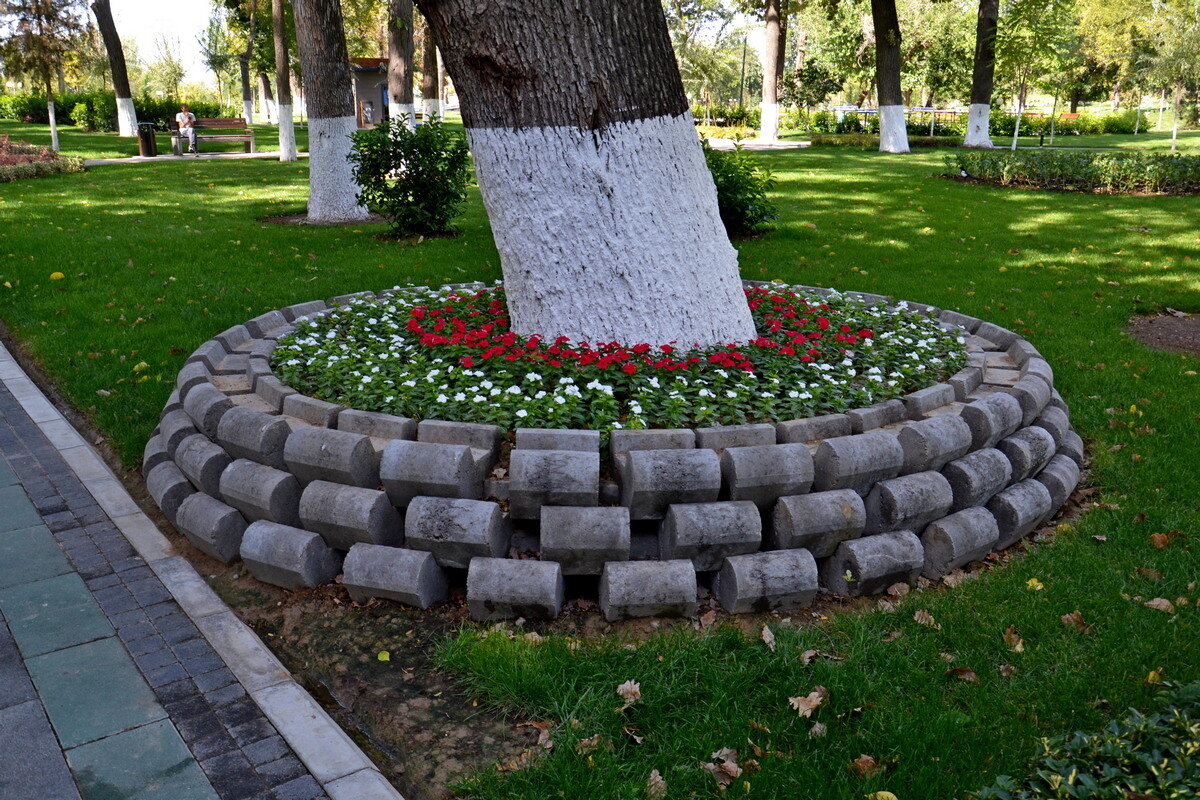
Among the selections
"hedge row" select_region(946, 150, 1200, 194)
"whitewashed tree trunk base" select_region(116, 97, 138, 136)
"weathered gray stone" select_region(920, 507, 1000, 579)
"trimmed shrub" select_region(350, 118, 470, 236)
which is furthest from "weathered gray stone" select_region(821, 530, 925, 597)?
"whitewashed tree trunk base" select_region(116, 97, 138, 136)

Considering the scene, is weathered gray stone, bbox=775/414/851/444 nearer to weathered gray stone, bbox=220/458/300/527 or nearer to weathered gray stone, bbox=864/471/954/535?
weathered gray stone, bbox=864/471/954/535

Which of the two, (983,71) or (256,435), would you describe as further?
(983,71)

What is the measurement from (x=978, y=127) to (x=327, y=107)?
Answer: 1971cm

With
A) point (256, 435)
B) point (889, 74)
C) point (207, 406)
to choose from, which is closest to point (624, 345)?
point (256, 435)

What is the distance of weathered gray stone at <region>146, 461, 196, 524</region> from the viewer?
4362 mm

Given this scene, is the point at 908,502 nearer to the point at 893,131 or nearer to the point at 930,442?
the point at 930,442

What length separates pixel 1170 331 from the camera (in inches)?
296

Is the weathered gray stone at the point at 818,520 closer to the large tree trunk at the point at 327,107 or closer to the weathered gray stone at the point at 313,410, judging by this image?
the weathered gray stone at the point at 313,410

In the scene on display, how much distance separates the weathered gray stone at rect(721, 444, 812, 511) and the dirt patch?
5.07 meters

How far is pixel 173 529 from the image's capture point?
4.42 meters

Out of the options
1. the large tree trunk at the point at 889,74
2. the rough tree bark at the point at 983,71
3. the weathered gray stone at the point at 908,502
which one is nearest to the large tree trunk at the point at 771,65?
the large tree trunk at the point at 889,74

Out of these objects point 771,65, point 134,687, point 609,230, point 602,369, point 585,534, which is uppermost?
point 771,65

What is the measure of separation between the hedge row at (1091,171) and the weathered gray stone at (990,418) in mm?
14361

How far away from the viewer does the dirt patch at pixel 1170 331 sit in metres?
7.08
